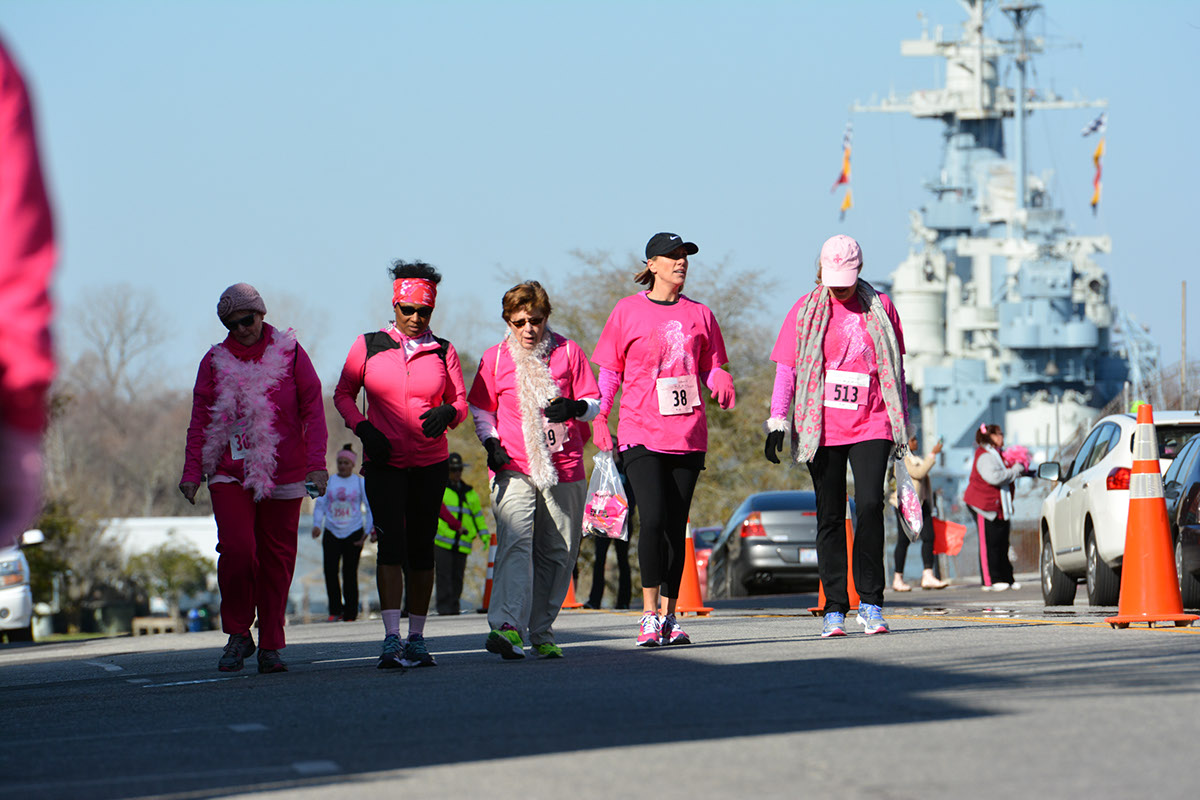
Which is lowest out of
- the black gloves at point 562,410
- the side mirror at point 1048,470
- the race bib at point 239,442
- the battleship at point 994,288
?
the side mirror at point 1048,470

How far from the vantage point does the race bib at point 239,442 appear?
988 centimetres

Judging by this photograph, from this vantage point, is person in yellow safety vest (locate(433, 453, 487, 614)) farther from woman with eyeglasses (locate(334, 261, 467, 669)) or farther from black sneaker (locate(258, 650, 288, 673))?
woman with eyeglasses (locate(334, 261, 467, 669))

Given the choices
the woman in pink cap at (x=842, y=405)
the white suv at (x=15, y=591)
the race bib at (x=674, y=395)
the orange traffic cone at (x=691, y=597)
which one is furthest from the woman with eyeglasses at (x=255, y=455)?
the white suv at (x=15, y=591)

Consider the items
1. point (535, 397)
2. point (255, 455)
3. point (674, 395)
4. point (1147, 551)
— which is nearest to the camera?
point (535, 397)

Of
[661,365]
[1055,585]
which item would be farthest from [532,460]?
[1055,585]

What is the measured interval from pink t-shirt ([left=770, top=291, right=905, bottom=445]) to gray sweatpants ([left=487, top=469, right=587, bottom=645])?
143 centimetres

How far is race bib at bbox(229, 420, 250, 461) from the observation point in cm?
988

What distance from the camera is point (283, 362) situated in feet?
33.2

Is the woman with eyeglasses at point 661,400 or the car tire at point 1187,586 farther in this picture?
the car tire at point 1187,586

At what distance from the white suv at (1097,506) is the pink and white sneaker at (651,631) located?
4953 millimetres

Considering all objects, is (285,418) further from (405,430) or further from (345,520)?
(345,520)

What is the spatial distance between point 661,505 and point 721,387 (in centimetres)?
74

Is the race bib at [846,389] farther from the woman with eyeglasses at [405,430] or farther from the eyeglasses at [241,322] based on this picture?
the eyeglasses at [241,322]

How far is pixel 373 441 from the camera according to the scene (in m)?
9.39
